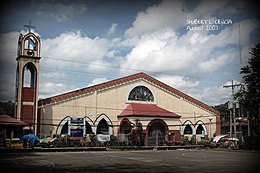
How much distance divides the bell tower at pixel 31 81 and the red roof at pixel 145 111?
31.6 feet

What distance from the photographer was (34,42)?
30.9 meters

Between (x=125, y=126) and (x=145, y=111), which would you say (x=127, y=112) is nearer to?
(x=125, y=126)

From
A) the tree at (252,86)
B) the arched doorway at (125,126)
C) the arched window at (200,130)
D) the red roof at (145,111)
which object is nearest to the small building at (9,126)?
the arched doorway at (125,126)

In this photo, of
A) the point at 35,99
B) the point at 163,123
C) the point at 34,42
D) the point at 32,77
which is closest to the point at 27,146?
the point at 35,99

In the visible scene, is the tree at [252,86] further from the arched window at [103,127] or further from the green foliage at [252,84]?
the arched window at [103,127]

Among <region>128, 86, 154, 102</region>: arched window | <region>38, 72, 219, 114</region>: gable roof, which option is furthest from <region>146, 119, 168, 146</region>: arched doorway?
<region>38, 72, 219, 114</region>: gable roof

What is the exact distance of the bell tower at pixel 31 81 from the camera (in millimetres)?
29516

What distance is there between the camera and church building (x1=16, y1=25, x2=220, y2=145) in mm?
30312

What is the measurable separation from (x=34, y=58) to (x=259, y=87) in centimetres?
2012

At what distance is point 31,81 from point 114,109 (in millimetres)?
9466

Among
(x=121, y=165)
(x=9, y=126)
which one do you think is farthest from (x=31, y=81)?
(x=121, y=165)

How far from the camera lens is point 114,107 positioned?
35.4m

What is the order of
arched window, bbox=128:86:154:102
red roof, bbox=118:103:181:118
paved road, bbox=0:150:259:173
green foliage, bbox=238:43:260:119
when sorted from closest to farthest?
paved road, bbox=0:150:259:173
green foliage, bbox=238:43:260:119
red roof, bbox=118:103:181:118
arched window, bbox=128:86:154:102

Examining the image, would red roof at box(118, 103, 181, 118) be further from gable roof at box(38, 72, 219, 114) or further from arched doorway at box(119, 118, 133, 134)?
gable roof at box(38, 72, 219, 114)
